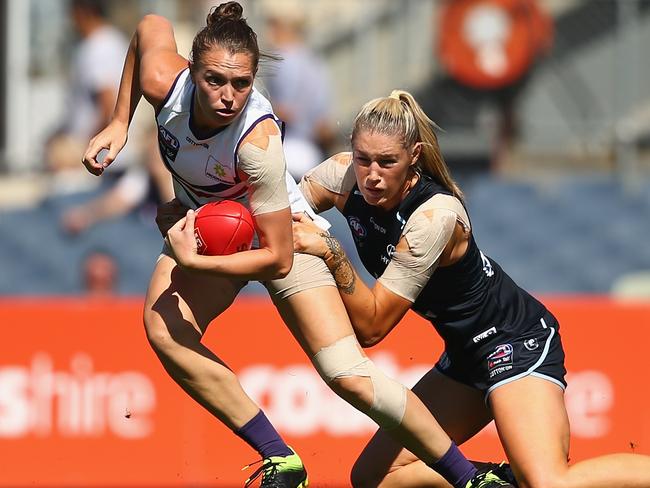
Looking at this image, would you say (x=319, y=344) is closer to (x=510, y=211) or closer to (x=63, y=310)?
(x=63, y=310)

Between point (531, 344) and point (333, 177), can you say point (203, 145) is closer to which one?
point (333, 177)

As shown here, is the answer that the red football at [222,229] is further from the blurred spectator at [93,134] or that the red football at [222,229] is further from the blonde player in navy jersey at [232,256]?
the blurred spectator at [93,134]

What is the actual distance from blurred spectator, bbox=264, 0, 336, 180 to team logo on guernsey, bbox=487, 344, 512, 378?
451 centimetres

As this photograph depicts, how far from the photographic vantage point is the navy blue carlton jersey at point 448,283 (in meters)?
5.44

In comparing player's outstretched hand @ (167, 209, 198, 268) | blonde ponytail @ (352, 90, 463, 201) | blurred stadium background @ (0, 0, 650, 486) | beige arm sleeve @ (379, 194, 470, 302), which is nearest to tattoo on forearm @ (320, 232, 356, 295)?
beige arm sleeve @ (379, 194, 470, 302)

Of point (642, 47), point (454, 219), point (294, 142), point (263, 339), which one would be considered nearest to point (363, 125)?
point (454, 219)

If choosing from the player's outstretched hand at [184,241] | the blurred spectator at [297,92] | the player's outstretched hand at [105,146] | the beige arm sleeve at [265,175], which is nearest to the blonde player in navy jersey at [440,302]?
the beige arm sleeve at [265,175]

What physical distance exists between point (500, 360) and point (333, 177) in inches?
43.2

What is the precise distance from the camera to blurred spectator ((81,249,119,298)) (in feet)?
33.5

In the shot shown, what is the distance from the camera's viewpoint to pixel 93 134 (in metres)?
10.3

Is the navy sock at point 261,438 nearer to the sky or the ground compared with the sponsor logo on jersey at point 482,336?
nearer to the ground

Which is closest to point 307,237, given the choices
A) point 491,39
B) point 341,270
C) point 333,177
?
point 341,270

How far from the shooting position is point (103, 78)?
10188mm

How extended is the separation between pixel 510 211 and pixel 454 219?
5.41 meters
